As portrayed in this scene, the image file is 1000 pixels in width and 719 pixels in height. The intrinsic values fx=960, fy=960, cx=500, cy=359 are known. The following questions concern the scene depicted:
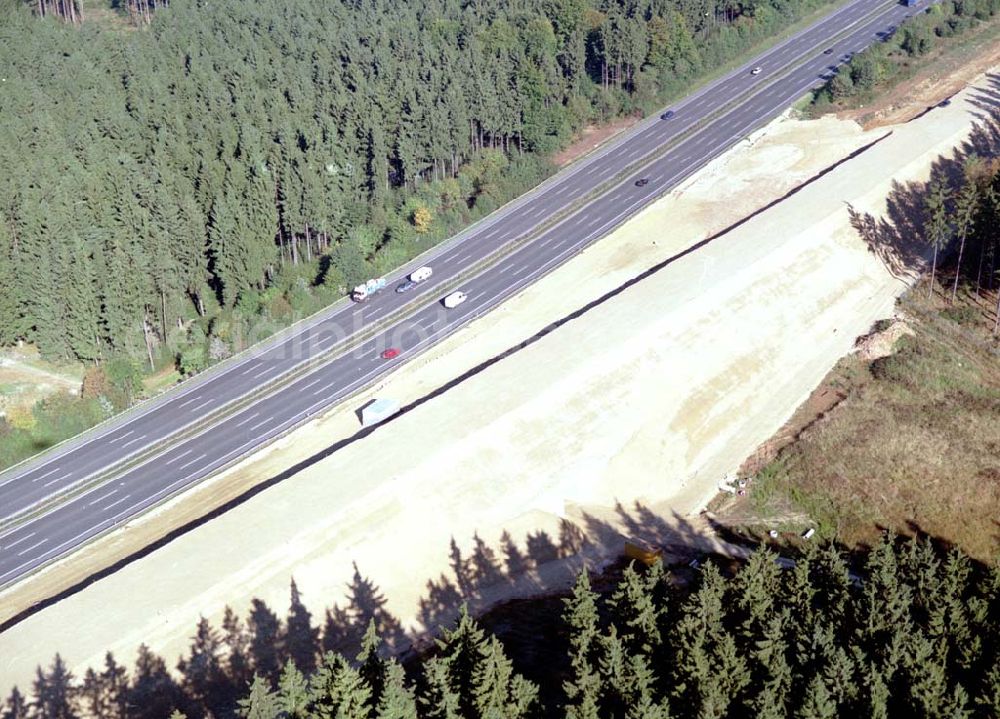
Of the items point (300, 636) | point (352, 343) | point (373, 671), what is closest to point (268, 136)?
point (352, 343)

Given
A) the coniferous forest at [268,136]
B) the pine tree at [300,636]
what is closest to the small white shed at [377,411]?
the pine tree at [300,636]

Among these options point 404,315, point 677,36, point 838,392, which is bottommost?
point 838,392

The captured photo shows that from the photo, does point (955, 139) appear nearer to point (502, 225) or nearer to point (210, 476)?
point (502, 225)

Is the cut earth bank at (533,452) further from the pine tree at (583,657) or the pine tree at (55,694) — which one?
the pine tree at (583,657)

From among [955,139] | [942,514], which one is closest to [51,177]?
[942,514]

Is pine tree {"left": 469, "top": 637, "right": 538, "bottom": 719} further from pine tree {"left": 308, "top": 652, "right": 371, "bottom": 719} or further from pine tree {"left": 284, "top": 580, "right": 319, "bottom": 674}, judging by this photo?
pine tree {"left": 284, "top": 580, "right": 319, "bottom": 674}

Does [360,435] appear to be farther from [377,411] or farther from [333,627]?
[333,627]
